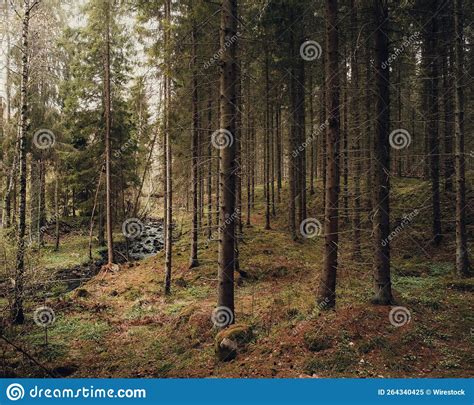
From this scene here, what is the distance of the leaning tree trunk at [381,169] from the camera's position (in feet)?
27.1

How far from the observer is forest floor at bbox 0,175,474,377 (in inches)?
259

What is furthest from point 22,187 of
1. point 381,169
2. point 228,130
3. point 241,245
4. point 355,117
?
point 355,117

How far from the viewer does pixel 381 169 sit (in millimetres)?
8273

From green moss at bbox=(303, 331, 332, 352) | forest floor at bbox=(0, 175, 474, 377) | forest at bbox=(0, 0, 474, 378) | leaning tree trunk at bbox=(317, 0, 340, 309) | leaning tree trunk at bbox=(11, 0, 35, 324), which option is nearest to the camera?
forest floor at bbox=(0, 175, 474, 377)

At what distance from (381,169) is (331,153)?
1365 mm

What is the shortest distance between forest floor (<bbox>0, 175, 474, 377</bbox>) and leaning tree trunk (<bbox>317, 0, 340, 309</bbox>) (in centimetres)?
54

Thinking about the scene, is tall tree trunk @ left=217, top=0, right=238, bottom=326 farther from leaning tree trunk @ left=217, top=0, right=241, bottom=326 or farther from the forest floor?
the forest floor

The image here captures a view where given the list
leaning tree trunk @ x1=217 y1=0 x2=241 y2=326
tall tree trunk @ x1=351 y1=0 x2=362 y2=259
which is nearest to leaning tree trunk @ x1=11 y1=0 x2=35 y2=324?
leaning tree trunk @ x1=217 y1=0 x2=241 y2=326

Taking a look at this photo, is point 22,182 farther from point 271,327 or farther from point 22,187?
point 271,327

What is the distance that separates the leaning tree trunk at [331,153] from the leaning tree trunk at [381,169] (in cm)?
106

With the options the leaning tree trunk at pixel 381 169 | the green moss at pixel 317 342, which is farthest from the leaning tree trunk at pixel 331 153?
the green moss at pixel 317 342

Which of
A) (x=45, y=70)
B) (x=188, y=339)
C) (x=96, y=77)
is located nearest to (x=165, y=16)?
(x=45, y=70)

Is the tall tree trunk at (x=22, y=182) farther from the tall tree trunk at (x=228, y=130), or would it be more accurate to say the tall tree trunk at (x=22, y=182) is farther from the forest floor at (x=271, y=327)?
the tall tree trunk at (x=228, y=130)

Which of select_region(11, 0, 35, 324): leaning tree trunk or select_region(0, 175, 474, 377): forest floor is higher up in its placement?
select_region(11, 0, 35, 324): leaning tree trunk
